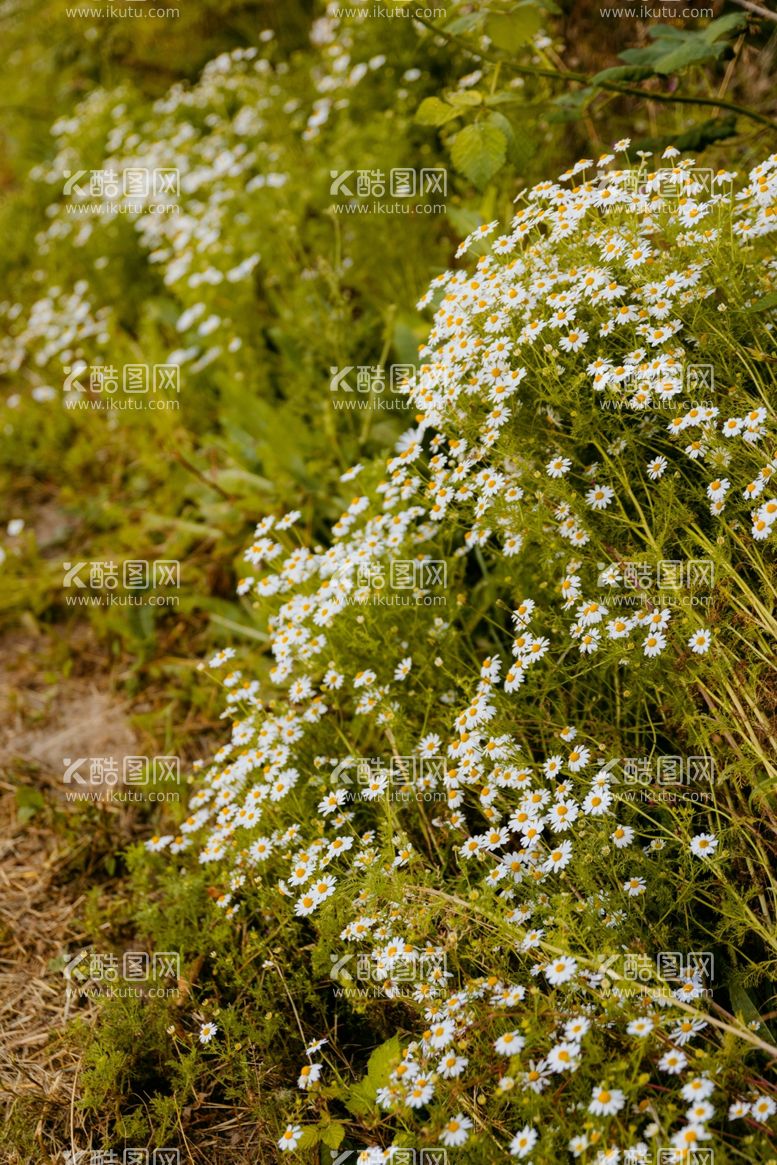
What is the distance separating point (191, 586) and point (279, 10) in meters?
4.27

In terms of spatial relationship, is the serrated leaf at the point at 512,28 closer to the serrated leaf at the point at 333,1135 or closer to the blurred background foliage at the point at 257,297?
the blurred background foliage at the point at 257,297

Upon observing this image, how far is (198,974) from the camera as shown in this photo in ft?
7.96

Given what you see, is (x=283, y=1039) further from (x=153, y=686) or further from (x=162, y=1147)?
(x=153, y=686)

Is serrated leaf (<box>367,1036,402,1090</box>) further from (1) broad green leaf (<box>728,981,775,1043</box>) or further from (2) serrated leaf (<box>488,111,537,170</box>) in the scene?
(2) serrated leaf (<box>488,111,537,170</box>)

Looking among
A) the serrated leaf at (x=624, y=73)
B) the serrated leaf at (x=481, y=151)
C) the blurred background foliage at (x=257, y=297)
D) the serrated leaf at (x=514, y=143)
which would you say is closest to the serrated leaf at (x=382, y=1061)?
the blurred background foliage at (x=257, y=297)

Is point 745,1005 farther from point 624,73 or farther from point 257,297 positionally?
point 257,297

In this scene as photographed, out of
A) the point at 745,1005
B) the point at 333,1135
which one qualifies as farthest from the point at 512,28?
the point at 333,1135

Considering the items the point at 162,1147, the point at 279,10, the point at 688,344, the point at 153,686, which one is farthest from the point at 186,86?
the point at 162,1147

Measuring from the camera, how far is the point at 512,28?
108 inches

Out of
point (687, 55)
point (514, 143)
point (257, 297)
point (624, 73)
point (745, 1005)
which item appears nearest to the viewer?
point (745, 1005)

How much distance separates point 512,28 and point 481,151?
379mm

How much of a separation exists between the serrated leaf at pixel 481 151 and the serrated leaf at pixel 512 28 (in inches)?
9.7

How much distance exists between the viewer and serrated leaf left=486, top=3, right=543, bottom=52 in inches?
107

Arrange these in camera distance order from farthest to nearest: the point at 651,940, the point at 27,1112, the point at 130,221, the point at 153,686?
the point at 130,221, the point at 153,686, the point at 27,1112, the point at 651,940
